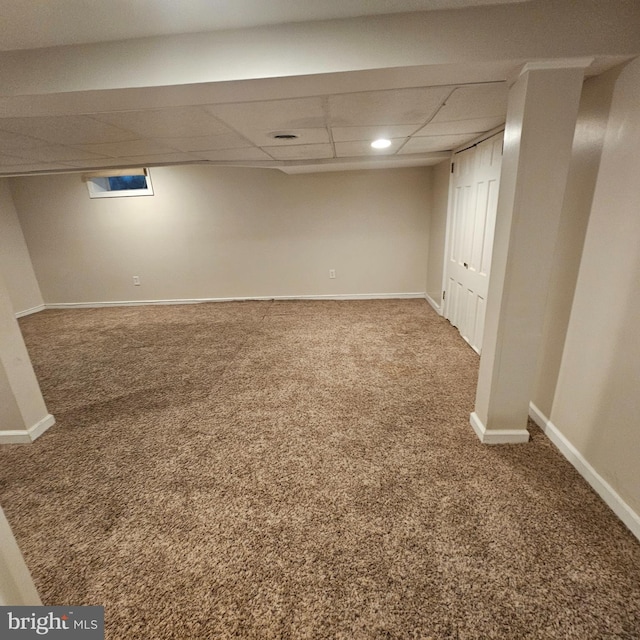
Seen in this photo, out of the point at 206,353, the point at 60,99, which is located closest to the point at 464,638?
the point at 60,99

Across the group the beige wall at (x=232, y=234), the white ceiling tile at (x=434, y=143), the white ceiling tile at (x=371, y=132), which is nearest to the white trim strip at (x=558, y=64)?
the white ceiling tile at (x=371, y=132)

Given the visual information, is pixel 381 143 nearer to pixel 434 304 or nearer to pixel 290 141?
pixel 290 141

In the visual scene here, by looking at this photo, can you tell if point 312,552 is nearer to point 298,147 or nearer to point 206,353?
point 206,353

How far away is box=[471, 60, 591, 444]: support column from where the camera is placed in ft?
4.72

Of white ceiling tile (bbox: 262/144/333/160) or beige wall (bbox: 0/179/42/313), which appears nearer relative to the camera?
white ceiling tile (bbox: 262/144/333/160)

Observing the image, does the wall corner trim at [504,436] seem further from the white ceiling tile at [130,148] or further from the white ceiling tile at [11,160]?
the white ceiling tile at [11,160]

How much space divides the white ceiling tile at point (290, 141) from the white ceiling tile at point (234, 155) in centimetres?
35

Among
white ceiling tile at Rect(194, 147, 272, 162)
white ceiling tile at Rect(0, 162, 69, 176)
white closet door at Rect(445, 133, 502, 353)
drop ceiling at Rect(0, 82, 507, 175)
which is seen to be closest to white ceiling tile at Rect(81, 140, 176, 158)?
drop ceiling at Rect(0, 82, 507, 175)

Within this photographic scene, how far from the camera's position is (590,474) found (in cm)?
167

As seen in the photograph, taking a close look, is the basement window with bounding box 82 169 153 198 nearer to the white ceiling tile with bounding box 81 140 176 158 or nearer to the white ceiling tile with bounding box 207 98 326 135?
the white ceiling tile with bounding box 81 140 176 158

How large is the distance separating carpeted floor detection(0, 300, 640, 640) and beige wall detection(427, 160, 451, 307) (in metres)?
1.73

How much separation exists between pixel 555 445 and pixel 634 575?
763 mm

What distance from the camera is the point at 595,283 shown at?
5.32ft

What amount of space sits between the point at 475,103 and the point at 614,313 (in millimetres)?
1366
